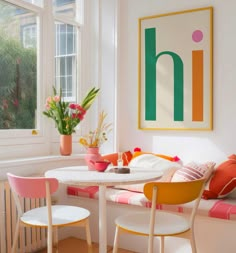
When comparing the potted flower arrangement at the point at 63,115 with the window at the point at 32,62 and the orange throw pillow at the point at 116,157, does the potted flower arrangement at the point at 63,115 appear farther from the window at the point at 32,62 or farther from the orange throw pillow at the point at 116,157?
the orange throw pillow at the point at 116,157

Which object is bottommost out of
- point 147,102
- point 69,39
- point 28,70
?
point 147,102

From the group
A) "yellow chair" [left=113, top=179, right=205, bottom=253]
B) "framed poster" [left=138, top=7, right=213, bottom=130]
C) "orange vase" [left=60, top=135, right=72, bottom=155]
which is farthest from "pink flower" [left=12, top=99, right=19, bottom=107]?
"yellow chair" [left=113, top=179, right=205, bottom=253]

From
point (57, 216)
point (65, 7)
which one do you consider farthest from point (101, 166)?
point (65, 7)

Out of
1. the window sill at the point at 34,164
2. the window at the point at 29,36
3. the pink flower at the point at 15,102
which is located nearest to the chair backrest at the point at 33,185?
the window sill at the point at 34,164

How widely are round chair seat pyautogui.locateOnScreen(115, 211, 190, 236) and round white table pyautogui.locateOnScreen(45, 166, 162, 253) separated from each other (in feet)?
0.54

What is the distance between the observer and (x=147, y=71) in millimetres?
3592

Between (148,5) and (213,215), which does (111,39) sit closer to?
(148,5)

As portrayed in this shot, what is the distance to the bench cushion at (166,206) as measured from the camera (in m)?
2.48

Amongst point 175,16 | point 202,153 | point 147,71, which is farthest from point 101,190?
point 175,16

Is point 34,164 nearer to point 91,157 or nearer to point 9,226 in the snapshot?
point 9,226

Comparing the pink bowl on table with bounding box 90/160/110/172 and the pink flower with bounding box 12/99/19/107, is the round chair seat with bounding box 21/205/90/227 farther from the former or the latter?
the pink flower with bounding box 12/99/19/107

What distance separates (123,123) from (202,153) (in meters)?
0.96

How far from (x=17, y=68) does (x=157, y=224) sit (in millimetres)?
1984

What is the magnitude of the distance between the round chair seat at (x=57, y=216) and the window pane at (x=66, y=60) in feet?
5.34
